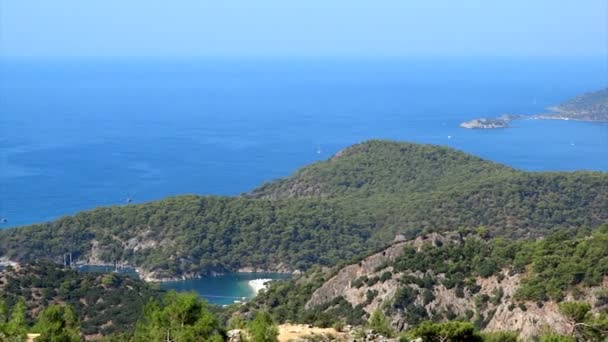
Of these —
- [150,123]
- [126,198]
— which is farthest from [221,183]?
[150,123]

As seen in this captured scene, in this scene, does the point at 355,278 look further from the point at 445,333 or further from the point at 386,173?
the point at 386,173

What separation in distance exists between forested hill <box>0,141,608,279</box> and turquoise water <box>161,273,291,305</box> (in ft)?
3.78

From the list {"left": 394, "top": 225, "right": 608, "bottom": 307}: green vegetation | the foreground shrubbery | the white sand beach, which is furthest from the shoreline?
the foreground shrubbery

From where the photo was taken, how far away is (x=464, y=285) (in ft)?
124

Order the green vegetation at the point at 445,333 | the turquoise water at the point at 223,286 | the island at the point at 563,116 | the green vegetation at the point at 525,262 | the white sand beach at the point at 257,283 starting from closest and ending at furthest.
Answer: the green vegetation at the point at 445,333
the green vegetation at the point at 525,262
the turquoise water at the point at 223,286
the white sand beach at the point at 257,283
the island at the point at 563,116

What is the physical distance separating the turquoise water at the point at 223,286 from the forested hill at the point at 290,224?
1.15 m

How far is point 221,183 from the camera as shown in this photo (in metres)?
121

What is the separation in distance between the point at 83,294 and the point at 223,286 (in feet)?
81.7

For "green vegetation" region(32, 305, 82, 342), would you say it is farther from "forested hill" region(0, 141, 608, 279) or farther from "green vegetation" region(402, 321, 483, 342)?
"forested hill" region(0, 141, 608, 279)

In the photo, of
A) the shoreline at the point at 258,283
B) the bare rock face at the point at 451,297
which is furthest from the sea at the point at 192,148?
the bare rock face at the point at 451,297

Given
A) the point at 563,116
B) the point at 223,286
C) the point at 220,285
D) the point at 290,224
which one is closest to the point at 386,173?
the point at 290,224

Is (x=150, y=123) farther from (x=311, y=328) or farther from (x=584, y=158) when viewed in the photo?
(x=311, y=328)

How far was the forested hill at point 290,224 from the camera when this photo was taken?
69750mm

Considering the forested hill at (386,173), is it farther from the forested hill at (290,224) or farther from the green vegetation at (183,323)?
the green vegetation at (183,323)
